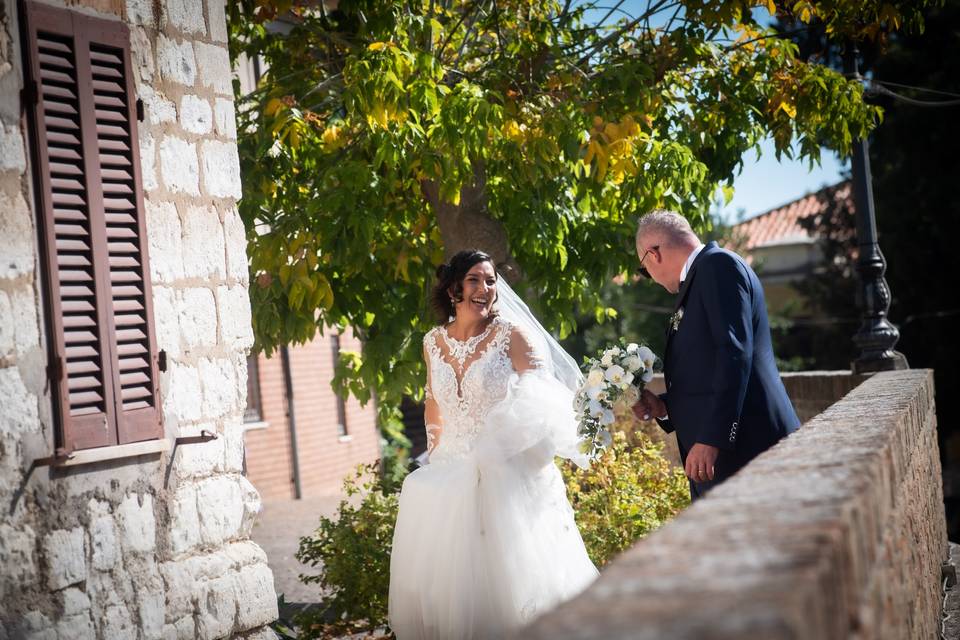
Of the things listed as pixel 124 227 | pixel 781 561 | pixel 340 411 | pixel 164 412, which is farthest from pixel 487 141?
pixel 340 411

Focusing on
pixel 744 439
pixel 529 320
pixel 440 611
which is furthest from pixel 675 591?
pixel 529 320

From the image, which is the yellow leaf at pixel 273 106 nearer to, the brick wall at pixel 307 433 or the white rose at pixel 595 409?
the white rose at pixel 595 409

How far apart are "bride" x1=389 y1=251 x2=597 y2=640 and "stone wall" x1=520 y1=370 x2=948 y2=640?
214 cm

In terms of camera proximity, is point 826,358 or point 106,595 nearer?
point 106,595

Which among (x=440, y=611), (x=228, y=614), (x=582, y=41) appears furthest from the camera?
(x=582, y=41)

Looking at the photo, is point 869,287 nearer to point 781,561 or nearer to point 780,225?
point 781,561

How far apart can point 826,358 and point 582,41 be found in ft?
57.6

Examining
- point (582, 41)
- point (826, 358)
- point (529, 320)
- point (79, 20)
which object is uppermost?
point (582, 41)

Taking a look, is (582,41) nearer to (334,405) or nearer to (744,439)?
(744,439)

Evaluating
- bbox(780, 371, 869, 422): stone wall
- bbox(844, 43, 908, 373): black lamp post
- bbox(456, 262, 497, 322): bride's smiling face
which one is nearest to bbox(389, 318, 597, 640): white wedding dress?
bbox(456, 262, 497, 322): bride's smiling face

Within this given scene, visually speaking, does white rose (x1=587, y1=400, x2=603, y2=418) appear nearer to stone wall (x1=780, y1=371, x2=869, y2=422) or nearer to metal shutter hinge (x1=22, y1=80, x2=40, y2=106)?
metal shutter hinge (x1=22, y1=80, x2=40, y2=106)

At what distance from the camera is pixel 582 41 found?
8.44 m

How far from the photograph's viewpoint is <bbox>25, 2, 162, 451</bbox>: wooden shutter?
12.8 feet

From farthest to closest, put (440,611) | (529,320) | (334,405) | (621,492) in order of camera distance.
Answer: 1. (334,405)
2. (621,492)
3. (529,320)
4. (440,611)
